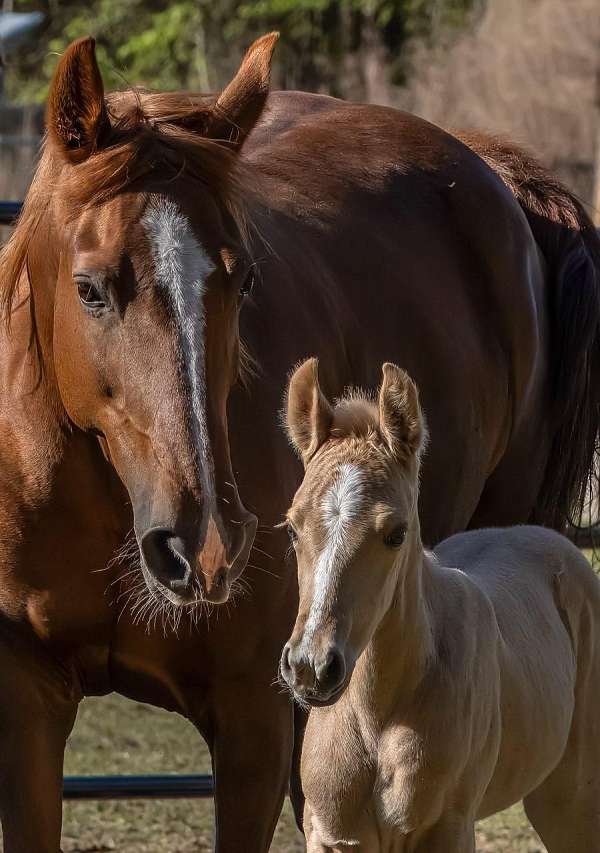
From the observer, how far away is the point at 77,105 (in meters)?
2.47

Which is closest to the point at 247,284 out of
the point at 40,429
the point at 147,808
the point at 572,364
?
the point at 40,429

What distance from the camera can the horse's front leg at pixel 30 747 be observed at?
271 centimetres

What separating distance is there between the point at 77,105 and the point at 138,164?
0.16 metres

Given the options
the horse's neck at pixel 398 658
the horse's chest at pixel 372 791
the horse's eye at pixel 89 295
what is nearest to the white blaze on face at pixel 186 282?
the horse's eye at pixel 89 295

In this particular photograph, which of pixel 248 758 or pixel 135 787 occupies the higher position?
pixel 248 758

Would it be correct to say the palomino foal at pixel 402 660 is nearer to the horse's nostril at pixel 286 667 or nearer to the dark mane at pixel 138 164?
the horse's nostril at pixel 286 667

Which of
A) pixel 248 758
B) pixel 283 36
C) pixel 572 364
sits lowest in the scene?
pixel 283 36

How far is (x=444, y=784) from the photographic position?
2.39 meters

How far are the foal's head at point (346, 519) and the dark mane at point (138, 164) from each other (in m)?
0.40

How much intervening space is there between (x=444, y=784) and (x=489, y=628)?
13.8 inches

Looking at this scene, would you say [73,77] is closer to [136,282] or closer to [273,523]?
[136,282]

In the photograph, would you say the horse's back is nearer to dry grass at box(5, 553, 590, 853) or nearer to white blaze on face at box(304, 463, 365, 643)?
white blaze on face at box(304, 463, 365, 643)

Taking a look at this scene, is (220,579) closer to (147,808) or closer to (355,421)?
(355,421)

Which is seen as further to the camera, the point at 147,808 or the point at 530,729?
the point at 147,808
